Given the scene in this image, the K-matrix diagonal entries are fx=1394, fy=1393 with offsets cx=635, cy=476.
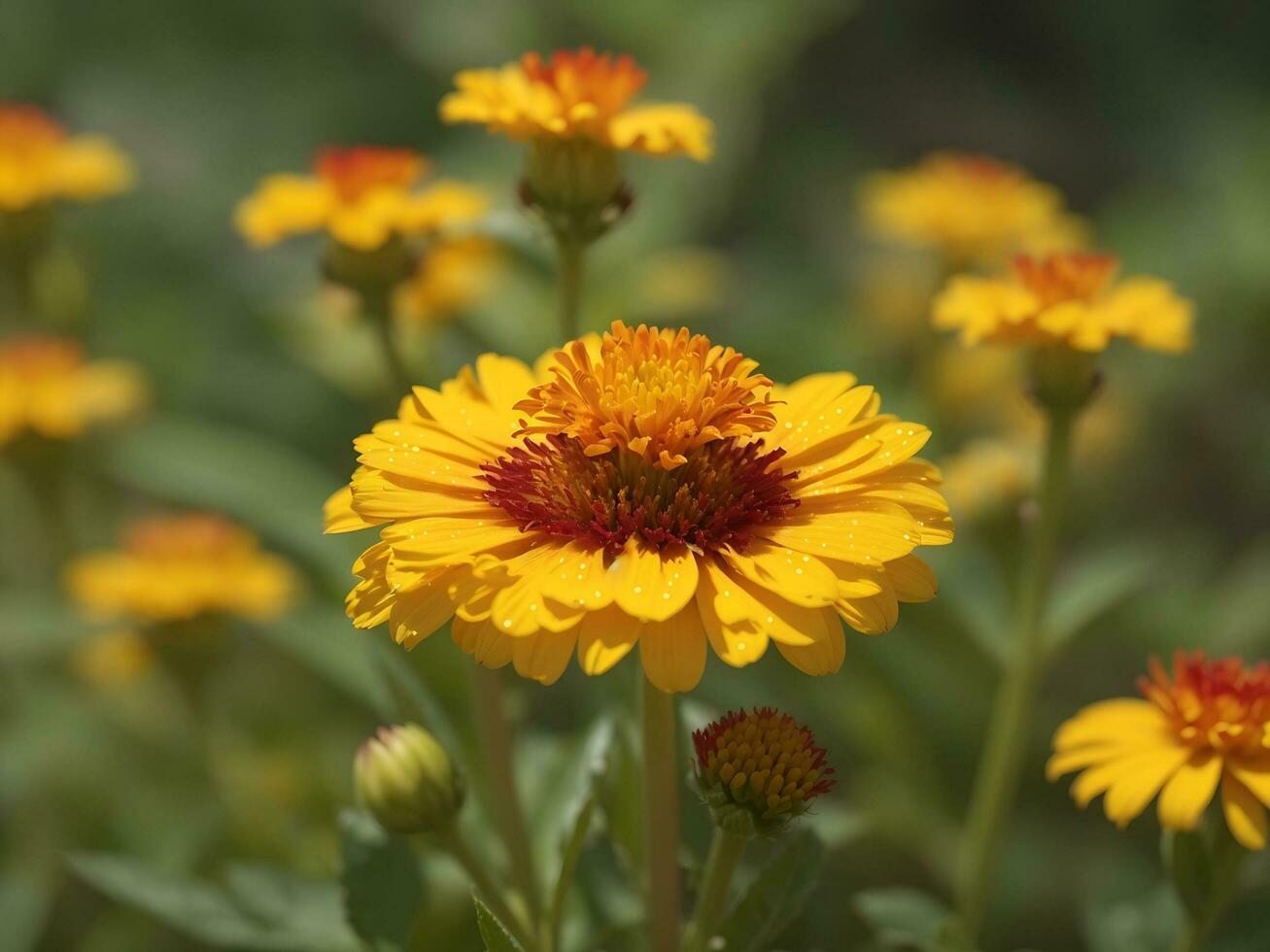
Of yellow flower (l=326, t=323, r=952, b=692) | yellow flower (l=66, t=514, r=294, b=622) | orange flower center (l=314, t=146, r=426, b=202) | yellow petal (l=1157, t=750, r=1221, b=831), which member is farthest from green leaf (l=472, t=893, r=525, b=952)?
yellow flower (l=66, t=514, r=294, b=622)

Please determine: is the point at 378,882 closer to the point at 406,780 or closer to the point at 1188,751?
the point at 406,780

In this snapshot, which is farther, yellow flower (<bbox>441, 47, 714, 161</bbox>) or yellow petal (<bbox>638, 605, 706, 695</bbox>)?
yellow flower (<bbox>441, 47, 714, 161</bbox>)

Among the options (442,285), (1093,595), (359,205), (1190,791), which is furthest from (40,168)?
(1190,791)

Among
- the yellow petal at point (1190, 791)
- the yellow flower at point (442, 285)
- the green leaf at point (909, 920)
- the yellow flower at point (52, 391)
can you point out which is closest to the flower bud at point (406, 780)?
the green leaf at point (909, 920)

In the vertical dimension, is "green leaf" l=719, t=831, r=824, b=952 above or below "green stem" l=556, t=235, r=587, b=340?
below

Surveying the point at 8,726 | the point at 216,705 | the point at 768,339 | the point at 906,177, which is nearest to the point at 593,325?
the point at 768,339

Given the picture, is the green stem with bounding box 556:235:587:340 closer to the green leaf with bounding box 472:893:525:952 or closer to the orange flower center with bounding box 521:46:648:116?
the orange flower center with bounding box 521:46:648:116
